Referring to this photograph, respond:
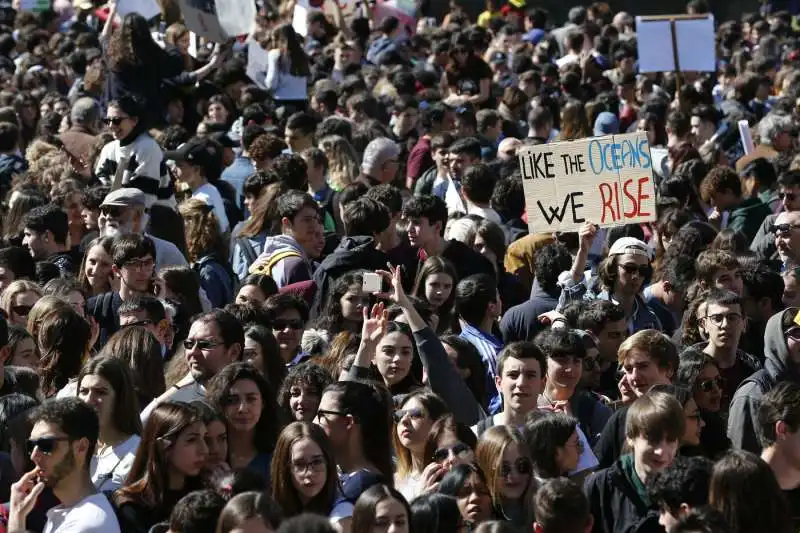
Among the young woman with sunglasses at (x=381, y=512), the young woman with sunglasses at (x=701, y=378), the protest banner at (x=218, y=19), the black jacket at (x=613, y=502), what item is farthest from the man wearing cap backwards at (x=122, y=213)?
the protest banner at (x=218, y=19)

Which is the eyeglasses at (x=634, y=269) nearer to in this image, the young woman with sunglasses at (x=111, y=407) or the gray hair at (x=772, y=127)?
the young woman with sunglasses at (x=111, y=407)

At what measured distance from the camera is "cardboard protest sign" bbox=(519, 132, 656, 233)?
33.7ft

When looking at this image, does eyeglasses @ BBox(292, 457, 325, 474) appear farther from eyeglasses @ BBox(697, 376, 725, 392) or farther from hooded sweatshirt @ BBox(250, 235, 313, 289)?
hooded sweatshirt @ BBox(250, 235, 313, 289)

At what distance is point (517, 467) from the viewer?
6527mm

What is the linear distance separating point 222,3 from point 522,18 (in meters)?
9.39

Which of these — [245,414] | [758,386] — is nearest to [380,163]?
[758,386]

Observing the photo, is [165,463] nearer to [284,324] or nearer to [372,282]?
[372,282]

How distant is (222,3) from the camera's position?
707 inches

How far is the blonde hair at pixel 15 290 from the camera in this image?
353 inches

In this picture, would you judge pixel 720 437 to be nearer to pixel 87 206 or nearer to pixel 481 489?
pixel 481 489

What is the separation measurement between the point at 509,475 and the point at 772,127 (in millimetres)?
8372

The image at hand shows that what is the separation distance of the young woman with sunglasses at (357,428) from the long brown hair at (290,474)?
365 mm

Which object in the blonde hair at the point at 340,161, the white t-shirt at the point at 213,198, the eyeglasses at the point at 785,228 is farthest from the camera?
the blonde hair at the point at 340,161

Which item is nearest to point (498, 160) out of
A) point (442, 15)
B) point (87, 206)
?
point (87, 206)
